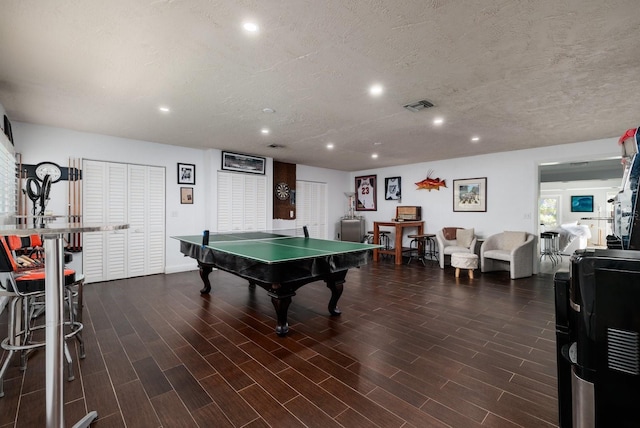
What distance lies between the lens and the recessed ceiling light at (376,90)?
2.95 meters

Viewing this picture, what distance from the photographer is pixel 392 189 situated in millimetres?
8305

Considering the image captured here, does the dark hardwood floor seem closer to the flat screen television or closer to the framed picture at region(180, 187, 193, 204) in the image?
the framed picture at region(180, 187, 193, 204)

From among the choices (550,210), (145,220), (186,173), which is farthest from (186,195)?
(550,210)

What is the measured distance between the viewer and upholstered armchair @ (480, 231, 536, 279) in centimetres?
534

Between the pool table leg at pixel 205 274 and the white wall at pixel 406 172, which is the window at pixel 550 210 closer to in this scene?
the white wall at pixel 406 172

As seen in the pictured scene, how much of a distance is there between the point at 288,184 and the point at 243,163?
1486 millimetres

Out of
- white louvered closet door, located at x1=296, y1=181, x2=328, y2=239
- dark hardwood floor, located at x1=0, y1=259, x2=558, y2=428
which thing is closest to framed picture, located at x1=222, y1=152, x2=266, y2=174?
white louvered closet door, located at x1=296, y1=181, x2=328, y2=239

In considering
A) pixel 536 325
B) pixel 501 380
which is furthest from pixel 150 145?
pixel 536 325

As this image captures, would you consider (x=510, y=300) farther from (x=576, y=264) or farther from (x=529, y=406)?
(x=576, y=264)

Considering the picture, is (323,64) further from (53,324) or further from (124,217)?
(124,217)

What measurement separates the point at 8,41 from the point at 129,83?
2.80ft

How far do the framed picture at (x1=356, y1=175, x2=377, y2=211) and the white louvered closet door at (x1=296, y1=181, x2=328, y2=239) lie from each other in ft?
3.76

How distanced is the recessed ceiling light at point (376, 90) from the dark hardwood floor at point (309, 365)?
253 cm

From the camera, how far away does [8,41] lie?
7.10 feet
